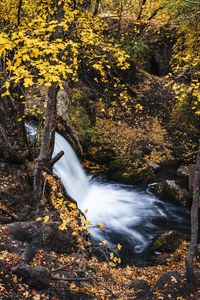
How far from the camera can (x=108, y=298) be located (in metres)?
4.04

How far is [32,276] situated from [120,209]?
7.28m

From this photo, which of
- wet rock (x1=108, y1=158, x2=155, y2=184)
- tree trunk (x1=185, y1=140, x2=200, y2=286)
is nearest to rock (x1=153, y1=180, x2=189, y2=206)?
wet rock (x1=108, y1=158, x2=155, y2=184)

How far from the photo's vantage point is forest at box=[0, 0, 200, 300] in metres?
4.00

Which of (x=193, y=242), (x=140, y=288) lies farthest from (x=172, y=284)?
(x=193, y=242)

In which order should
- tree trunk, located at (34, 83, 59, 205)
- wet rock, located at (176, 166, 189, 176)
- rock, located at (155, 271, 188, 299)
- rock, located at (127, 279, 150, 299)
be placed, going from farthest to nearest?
wet rock, located at (176, 166, 189, 176) < tree trunk, located at (34, 83, 59, 205) < rock, located at (127, 279, 150, 299) < rock, located at (155, 271, 188, 299)

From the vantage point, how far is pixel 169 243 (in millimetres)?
7262

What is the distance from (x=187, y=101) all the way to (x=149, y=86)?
6163 millimetres

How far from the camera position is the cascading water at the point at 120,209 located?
8438 mm

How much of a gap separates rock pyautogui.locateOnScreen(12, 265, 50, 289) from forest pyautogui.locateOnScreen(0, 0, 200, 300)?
16 mm

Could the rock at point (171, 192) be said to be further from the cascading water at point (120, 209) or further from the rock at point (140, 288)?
the rock at point (140, 288)

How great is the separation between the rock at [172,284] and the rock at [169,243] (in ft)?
8.09

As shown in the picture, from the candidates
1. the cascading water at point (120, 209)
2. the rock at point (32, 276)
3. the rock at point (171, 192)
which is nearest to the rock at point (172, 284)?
the rock at point (32, 276)

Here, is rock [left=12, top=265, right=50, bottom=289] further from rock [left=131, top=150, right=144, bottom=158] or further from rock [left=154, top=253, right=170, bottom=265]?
rock [left=131, top=150, right=144, bottom=158]

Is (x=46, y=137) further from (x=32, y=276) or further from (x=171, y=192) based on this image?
(x=171, y=192)
